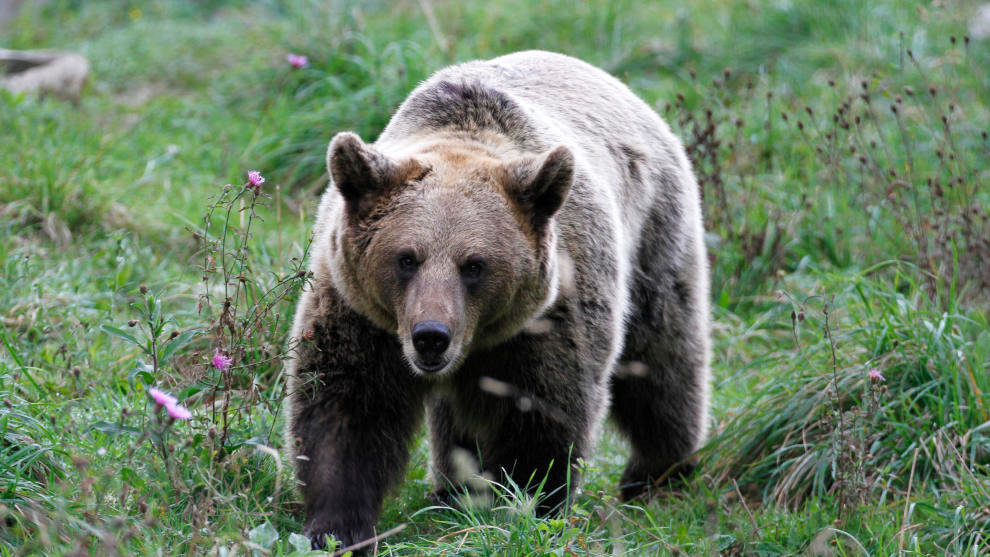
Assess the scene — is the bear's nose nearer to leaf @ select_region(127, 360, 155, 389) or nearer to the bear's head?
the bear's head

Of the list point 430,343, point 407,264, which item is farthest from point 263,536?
point 407,264

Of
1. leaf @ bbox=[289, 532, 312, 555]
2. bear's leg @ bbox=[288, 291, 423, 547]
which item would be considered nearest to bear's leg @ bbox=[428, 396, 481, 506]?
bear's leg @ bbox=[288, 291, 423, 547]

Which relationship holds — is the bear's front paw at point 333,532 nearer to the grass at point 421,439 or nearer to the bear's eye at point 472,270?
the grass at point 421,439

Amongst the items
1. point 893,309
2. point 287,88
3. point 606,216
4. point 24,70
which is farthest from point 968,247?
point 24,70

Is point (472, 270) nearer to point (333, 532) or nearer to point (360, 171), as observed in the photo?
point (360, 171)

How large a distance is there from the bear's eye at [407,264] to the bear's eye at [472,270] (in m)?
0.16

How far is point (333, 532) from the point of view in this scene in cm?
407

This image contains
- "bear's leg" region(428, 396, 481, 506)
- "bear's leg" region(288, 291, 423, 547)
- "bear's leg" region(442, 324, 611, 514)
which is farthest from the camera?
"bear's leg" region(428, 396, 481, 506)

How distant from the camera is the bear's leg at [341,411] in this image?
13.5 ft

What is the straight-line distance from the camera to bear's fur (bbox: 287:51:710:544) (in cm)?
394

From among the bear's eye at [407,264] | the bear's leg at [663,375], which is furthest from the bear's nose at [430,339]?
the bear's leg at [663,375]

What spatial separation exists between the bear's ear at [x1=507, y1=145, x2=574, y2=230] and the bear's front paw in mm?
1273

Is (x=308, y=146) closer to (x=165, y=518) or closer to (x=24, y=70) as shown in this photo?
(x=24, y=70)

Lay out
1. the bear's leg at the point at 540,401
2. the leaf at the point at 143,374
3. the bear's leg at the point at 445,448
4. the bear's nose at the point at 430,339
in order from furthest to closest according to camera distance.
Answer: the bear's leg at the point at 445,448 < the bear's leg at the point at 540,401 < the bear's nose at the point at 430,339 < the leaf at the point at 143,374
